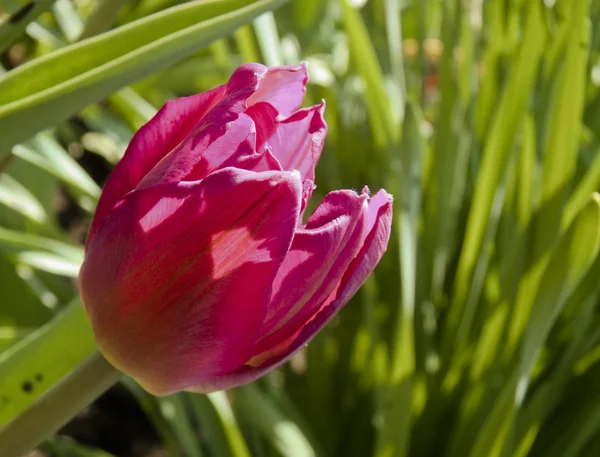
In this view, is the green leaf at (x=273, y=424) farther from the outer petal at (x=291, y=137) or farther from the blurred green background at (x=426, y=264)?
the outer petal at (x=291, y=137)

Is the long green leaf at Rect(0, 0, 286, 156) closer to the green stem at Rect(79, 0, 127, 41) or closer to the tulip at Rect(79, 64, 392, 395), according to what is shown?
the tulip at Rect(79, 64, 392, 395)

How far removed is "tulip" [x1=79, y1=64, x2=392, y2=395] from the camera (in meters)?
0.26

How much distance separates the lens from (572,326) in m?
0.68

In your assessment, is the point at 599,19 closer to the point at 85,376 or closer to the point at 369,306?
the point at 369,306

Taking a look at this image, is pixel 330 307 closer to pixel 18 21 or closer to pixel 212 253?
pixel 212 253

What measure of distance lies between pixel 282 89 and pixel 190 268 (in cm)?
9

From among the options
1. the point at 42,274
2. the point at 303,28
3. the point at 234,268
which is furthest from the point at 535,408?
the point at 303,28

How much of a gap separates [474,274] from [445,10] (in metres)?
0.31

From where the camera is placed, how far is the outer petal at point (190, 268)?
260 mm

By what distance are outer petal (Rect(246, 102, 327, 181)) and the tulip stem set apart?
0.36 ft

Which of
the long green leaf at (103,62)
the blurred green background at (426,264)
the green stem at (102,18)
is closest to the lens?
the long green leaf at (103,62)

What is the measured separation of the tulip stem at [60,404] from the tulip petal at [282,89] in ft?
0.42

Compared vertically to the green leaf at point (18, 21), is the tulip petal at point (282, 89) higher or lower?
lower

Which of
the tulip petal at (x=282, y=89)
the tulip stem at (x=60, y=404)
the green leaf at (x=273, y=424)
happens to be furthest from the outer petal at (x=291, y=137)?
the green leaf at (x=273, y=424)
